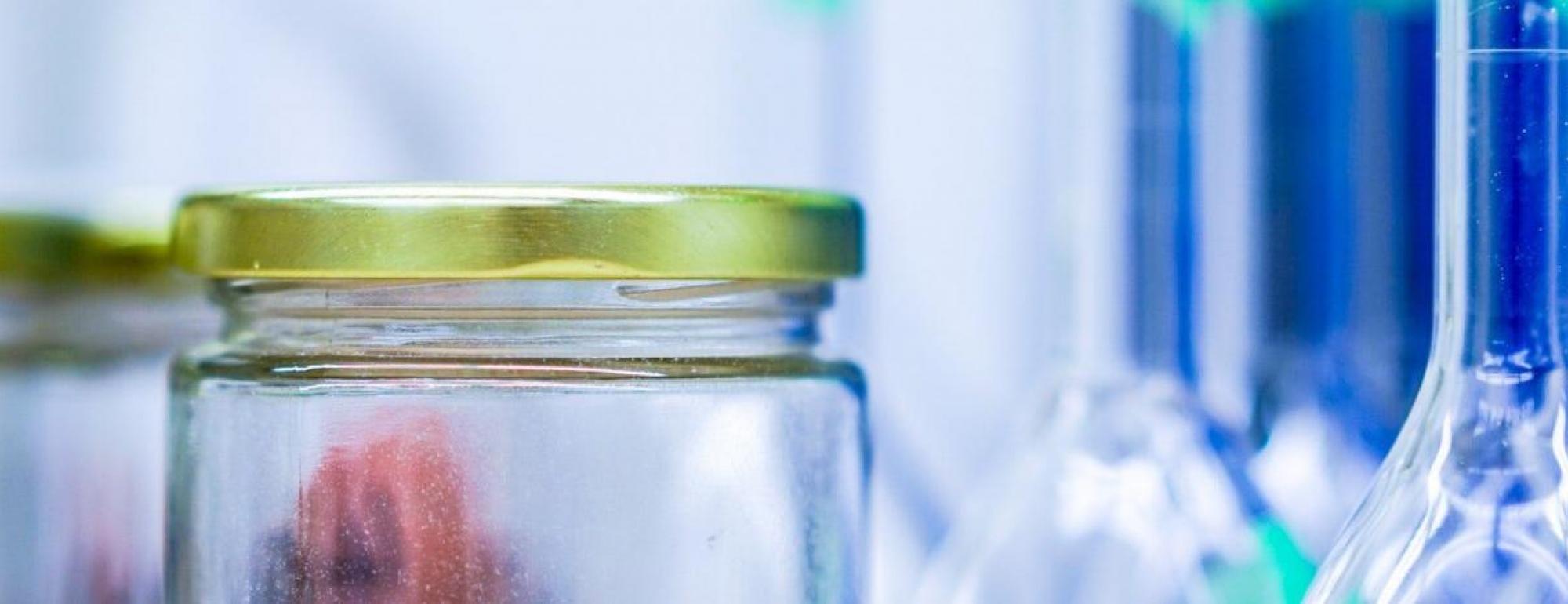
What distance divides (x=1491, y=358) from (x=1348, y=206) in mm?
190

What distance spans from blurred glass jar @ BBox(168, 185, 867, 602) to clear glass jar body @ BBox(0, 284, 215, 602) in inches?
4.5

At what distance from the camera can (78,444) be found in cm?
40

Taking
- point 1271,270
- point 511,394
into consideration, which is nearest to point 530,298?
point 511,394

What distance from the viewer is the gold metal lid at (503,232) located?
255 mm

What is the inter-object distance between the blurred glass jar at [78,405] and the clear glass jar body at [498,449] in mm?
110

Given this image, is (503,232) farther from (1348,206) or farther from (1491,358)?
(1348,206)

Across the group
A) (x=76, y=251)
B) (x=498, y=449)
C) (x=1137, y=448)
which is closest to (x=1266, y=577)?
(x=1137, y=448)

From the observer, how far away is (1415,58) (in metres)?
0.42

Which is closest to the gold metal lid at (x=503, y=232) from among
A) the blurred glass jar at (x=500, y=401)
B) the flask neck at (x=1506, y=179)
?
the blurred glass jar at (x=500, y=401)

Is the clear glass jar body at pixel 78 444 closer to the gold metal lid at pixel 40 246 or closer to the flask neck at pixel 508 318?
the gold metal lid at pixel 40 246

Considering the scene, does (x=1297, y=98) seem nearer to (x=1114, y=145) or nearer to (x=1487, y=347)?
(x=1114, y=145)

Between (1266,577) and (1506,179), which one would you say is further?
(1266,577)

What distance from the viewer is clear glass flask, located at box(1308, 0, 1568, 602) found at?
0.79ft

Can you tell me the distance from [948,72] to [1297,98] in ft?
0.48
